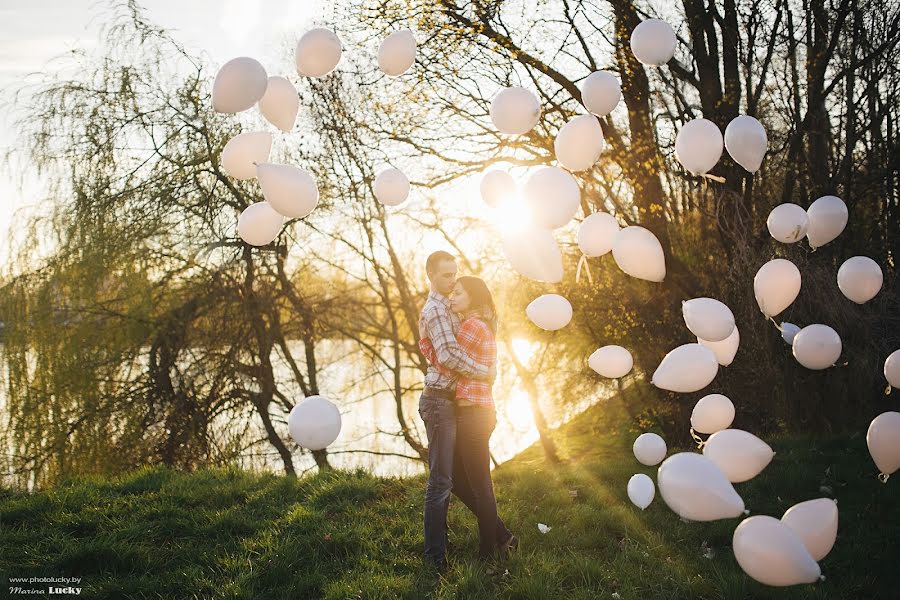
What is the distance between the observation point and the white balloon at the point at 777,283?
115 inches

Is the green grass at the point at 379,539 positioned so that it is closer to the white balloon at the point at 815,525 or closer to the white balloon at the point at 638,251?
the white balloon at the point at 815,525

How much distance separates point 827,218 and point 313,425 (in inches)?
113

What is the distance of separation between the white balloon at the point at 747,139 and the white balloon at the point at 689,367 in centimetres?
101

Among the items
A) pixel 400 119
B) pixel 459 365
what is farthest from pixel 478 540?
pixel 400 119

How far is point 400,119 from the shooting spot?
667cm

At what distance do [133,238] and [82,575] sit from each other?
4.92m

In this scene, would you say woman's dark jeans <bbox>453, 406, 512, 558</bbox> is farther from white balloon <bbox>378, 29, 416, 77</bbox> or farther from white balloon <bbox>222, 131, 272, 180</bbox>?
white balloon <bbox>378, 29, 416, 77</bbox>

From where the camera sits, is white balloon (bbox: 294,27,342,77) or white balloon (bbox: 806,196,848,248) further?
white balloon (bbox: 806,196,848,248)

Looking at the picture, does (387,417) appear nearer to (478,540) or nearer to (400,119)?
(400,119)

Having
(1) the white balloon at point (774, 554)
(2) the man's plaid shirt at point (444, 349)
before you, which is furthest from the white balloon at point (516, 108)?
(1) the white balloon at point (774, 554)

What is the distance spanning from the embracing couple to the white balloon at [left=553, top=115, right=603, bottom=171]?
0.79 metres

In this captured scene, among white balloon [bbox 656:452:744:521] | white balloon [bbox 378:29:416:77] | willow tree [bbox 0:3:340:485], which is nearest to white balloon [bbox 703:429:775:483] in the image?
white balloon [bbox 656:452:744:521]

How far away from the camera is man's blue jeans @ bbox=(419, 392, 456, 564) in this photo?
2826 mm

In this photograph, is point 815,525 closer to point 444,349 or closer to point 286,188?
point 444,349
